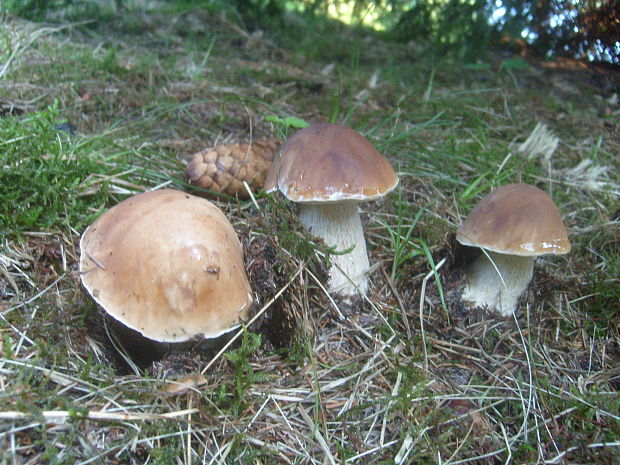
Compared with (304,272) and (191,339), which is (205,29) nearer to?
(304,272)

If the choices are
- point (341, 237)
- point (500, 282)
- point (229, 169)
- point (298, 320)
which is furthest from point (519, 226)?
point (229, 169)

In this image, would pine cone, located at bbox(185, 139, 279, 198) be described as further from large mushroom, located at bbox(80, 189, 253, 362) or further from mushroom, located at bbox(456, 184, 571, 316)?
mushroom, located at bbox(456, 184, 571, 316)

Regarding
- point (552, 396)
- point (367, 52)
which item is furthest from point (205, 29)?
point (552, 396)

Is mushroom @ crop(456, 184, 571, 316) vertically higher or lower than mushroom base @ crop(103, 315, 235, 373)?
higher

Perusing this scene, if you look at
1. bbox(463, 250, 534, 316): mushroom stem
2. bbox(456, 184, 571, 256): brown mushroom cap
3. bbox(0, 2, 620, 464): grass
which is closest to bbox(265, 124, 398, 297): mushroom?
bbox(0, 2, 620, 464): grass

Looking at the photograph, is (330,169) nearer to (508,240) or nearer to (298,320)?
(298,320)

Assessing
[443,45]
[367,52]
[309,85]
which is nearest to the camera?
[309,85]
